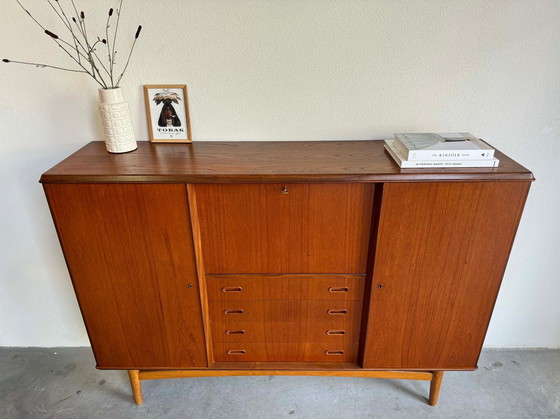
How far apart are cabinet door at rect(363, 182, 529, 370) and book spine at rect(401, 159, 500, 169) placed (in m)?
0.07

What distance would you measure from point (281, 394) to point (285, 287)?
0.62 meters

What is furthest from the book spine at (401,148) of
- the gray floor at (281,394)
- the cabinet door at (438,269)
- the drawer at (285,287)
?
the gray floor at (281,394)

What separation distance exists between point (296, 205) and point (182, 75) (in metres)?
0.63

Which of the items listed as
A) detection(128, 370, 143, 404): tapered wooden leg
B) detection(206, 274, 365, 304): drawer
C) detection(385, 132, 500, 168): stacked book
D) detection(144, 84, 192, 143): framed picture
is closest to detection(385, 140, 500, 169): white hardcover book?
detection(385, 132, 500, 168): stacked book

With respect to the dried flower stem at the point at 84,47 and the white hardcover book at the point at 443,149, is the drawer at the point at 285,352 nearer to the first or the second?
the white hardcover book at the point at 443,149

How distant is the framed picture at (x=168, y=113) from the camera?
1.33 metres

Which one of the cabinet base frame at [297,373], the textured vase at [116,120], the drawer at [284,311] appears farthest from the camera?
the cabinet base frame at [297,373]

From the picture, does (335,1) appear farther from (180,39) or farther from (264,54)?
(180,39)

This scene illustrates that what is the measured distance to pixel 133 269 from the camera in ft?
4.09

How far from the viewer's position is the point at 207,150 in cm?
132

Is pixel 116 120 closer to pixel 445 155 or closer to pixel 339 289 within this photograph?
pixel 339 289

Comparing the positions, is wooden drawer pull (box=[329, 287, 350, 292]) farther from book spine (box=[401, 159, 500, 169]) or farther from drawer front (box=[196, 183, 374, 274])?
book spine (box=[401, 159, 500, 169])

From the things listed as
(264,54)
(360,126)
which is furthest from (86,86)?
(360,126)

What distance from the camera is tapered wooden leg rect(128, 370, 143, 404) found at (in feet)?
4.92
